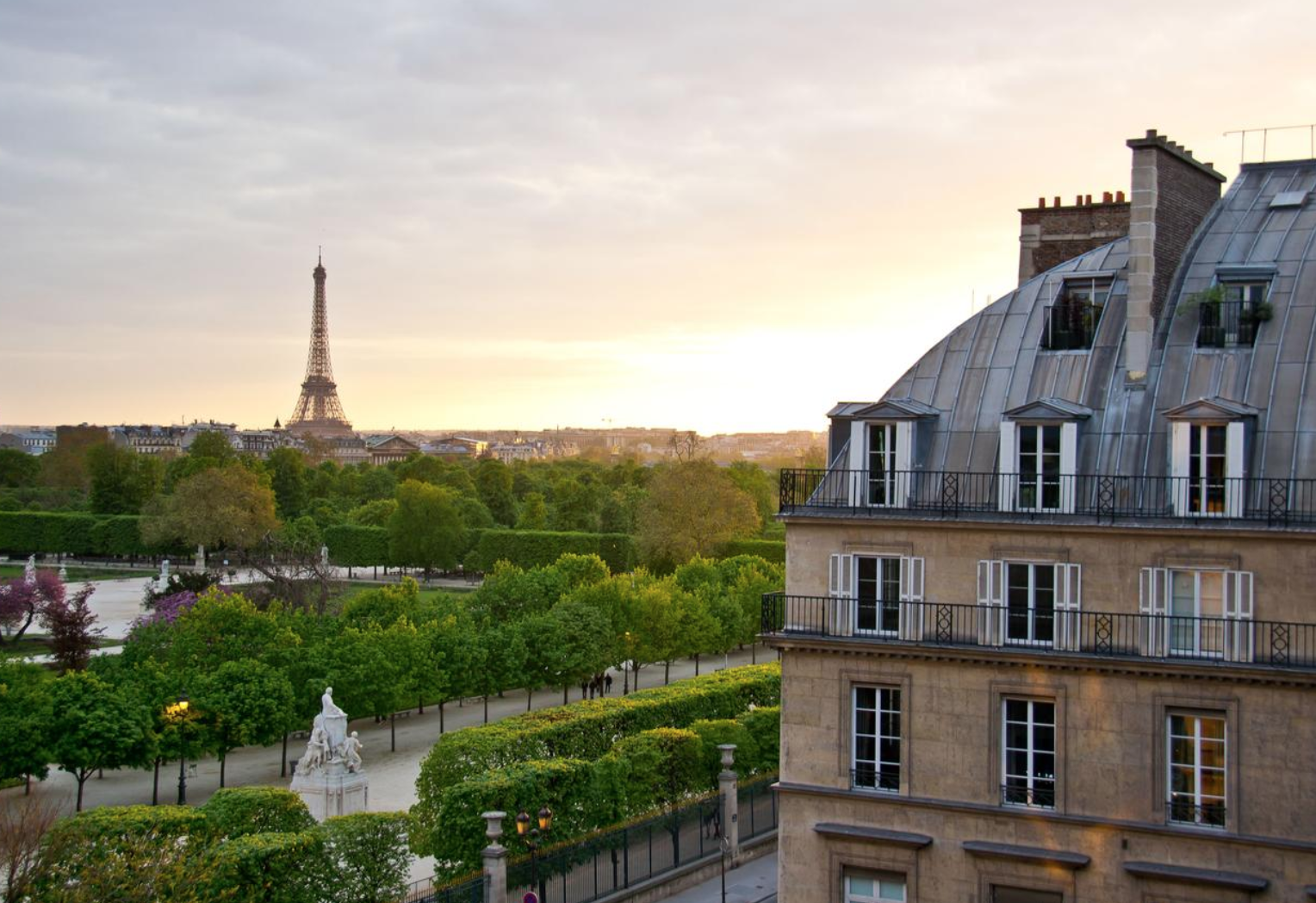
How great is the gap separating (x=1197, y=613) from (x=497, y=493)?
390 feet

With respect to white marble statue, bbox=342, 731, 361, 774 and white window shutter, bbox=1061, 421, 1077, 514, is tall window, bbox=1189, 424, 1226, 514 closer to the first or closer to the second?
white window shutter, bbox=1061, 421, 1077, 514

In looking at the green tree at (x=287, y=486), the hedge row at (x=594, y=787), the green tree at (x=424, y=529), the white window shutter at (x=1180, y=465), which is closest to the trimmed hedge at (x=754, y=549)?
the green tree at (x=424, y=529)

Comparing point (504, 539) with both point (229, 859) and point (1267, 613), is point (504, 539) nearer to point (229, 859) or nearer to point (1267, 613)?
point (229, 859)

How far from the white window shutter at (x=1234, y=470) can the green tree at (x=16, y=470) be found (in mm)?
171525

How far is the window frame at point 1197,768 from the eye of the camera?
21.0 metres

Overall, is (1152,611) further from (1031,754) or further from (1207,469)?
(1031,754)

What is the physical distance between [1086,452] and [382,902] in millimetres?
16166

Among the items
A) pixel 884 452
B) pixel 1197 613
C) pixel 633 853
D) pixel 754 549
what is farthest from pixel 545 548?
pixel 1197 613

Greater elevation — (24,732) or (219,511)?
(219,511)

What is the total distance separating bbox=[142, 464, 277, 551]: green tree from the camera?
4023 inches

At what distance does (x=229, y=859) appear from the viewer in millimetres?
27047

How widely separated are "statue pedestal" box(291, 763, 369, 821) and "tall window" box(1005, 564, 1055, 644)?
797 inches

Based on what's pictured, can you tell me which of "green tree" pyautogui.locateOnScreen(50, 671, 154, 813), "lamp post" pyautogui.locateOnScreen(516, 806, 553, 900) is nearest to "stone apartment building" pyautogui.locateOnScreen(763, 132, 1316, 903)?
"lamp post" pyautogui.locateOnScreen(516, 806, 553, 900)

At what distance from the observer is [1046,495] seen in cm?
2303
